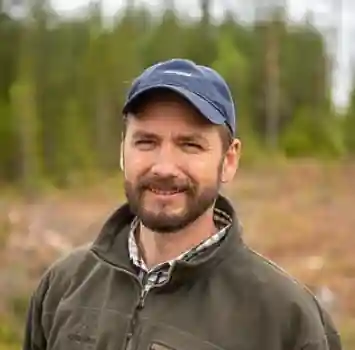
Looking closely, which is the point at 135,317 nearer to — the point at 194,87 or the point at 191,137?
the point at 191,137

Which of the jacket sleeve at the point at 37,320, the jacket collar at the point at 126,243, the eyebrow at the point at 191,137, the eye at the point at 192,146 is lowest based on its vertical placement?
the jacket sleeve at the point at 37,320

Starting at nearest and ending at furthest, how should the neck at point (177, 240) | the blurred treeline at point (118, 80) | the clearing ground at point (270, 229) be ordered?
1. the neck at point (177, 240)
2. the clearing ground at point (270, 229)
3. the blurred treeline at point (118, 80)

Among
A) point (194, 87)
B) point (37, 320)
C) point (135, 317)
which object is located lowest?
point (37, 320)

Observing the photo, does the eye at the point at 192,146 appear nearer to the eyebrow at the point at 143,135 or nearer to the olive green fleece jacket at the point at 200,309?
the eyebrow at the point at 143,135

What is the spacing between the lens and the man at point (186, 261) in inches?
76.8

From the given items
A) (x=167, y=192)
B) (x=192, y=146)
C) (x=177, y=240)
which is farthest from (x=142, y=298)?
(x=192, y=146)

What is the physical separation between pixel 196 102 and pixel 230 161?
19 cm

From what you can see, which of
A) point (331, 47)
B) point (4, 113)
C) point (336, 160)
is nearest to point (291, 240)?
point (4, 113)

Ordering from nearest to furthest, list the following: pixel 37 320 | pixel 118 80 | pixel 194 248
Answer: pixel 194 248 < pixel 37 320 < pixel 118 80

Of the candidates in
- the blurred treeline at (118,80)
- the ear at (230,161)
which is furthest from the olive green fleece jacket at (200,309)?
the blurred treeline at (118,80)

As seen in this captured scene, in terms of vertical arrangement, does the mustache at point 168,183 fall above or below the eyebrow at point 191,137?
below

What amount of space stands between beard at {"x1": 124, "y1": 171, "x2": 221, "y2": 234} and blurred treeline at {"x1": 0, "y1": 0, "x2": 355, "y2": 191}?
1824cm

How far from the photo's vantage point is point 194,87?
1.98 meters

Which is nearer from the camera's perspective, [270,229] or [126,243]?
[126,243]
